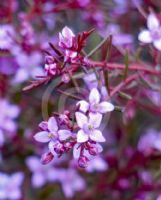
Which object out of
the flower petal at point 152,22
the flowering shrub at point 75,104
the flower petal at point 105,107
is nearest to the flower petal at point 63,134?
the flower petal at point 105,107

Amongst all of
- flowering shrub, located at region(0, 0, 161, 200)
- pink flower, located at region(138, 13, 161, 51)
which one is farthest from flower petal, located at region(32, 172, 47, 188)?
pink flower, located at region(138, 13, 161, 51)

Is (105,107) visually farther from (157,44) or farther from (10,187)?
(10,187)

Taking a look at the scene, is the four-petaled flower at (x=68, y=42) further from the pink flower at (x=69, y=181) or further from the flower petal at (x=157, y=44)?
the pink flower at (x=69, y=181)

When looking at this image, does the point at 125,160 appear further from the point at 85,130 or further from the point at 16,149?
the point at 85,130

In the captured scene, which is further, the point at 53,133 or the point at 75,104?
the point at 75,104

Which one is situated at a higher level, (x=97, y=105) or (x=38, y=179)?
(x=97, y=105)

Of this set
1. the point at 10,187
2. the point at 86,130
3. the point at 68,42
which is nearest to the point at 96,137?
the point at 86,130
